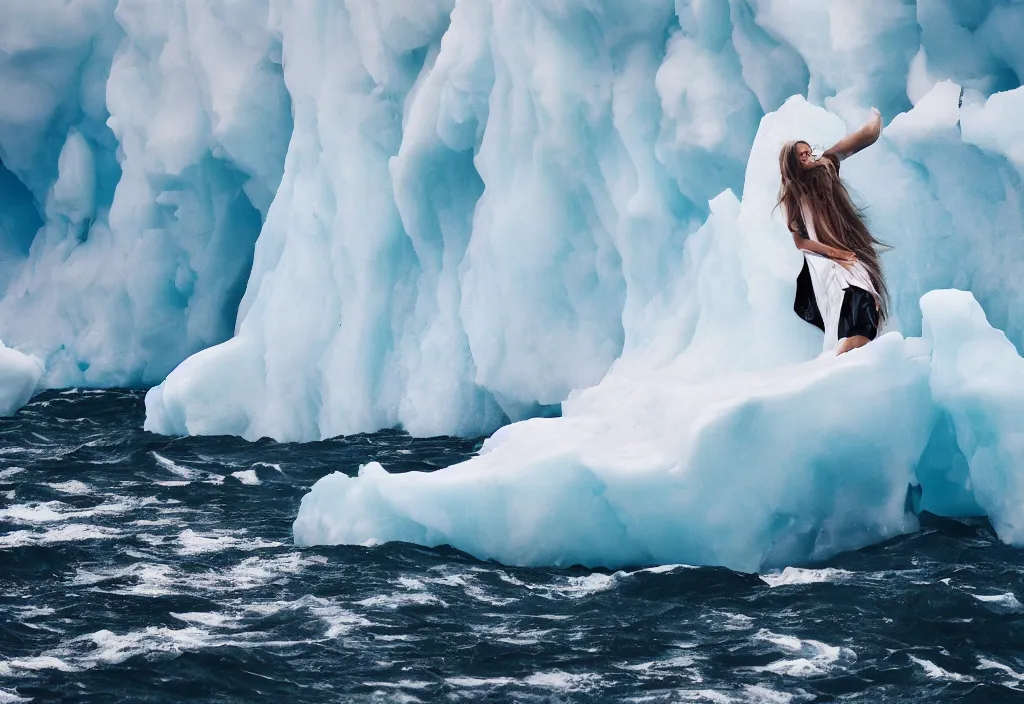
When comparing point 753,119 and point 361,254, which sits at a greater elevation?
point 753,119

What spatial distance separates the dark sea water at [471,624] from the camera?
4840 millimetres

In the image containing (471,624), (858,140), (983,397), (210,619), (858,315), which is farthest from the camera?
(858,140)

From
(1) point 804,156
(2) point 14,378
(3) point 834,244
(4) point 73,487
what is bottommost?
(4) point 73,487

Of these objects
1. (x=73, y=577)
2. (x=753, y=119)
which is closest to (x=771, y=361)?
(x=753, y=119)

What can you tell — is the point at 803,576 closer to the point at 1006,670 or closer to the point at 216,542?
the point at 1006,670

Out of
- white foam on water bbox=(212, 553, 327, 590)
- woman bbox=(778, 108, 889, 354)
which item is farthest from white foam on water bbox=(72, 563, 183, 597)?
woman bbox=(778, 108, 889, 354)

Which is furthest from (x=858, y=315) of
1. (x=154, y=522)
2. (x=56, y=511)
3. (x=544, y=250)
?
(x=56, y=511)

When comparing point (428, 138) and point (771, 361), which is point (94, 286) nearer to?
point (428, 138)

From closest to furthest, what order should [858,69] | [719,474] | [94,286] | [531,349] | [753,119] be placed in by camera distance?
1. [719,474]
2. [858,69]
3. [753,119]
4. [531,349]
5. [94,286]

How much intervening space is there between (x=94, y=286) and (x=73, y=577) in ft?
30.1

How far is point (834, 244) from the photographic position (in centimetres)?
687

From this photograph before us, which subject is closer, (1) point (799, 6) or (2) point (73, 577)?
(2) point (73, 577)

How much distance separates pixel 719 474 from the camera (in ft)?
19.9

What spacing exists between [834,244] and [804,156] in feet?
1.54
